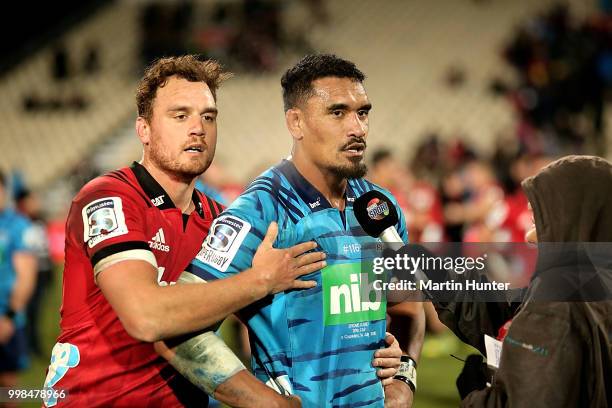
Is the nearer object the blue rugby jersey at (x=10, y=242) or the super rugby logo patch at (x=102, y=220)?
the super rugby logo patch at (x=102, y=220)

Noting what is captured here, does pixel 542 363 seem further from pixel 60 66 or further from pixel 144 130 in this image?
pixel 60 66

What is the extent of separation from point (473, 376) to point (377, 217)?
0.72 meters

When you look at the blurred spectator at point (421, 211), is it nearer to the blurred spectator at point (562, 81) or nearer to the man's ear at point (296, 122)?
the blurred spectator at point (562, 81)

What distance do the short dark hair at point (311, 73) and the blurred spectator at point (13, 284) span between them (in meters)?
4.08

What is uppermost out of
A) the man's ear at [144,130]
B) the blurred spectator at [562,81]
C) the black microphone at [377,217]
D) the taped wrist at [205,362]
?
the blurred spectator at [562,81]

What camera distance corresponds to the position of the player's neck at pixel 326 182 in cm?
346

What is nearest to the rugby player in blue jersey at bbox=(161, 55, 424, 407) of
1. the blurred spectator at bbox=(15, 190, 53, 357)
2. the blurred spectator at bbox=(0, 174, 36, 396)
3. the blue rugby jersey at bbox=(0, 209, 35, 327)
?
the blurred spectator at bbox=(0, 174, 36, 396)

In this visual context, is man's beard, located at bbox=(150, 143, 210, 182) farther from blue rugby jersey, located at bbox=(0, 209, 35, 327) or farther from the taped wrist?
blue rugby jersey, located at bbox=(0, 209, 35, 327)

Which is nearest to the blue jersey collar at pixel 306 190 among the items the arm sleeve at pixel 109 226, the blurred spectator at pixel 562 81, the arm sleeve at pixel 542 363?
the arm sleeve at pixel 109 226

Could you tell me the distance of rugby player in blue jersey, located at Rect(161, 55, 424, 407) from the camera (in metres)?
3.14

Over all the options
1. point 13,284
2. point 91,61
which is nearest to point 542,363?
point 13,284

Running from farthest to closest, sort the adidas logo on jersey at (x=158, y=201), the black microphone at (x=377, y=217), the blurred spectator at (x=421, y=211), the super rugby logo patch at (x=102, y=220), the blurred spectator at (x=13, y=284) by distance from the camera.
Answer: the blurred spectator at (x=421, y=211) < the blurred spectator at (x=13, y=284) < the adidas logo on jersey at (x=158, y=201) < the black microphone at (x=377, y=217) < the super rugby logo patch at (x=102, y=220)

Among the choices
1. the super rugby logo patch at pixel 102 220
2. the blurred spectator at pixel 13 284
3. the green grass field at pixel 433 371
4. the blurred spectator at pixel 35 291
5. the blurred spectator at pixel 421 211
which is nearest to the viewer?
the super rugby logo patch at pixel 102 220

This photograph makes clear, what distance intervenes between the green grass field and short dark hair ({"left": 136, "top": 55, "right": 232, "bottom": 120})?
4563 mm
